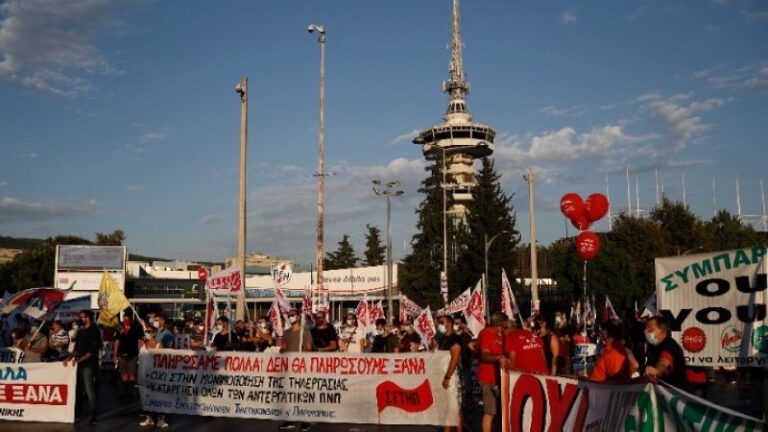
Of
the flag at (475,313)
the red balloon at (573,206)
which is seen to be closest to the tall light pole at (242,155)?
the flag at (475,313)

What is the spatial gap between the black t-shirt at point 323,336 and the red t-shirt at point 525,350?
4.16 m

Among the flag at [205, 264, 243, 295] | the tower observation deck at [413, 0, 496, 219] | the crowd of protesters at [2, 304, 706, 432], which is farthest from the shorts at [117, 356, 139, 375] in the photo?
the tower observation deck at [413, 0, 496, 219]

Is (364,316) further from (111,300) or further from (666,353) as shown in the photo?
(666,353)

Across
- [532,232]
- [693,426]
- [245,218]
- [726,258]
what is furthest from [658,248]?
[693,426]

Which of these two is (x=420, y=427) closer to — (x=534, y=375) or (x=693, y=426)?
(x=534, y=375)

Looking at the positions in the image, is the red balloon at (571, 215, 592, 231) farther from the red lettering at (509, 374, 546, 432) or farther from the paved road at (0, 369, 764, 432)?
the red lettering at (509, 374, 546, 432)

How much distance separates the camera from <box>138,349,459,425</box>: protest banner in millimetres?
10594

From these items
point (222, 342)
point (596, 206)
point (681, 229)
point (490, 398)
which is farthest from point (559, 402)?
point (681, 229)

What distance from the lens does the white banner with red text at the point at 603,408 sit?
17.1 ft

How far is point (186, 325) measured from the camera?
22859 mm

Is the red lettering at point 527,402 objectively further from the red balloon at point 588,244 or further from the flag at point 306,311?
the red balloon at point 588,244

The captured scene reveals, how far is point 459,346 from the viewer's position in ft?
33.2

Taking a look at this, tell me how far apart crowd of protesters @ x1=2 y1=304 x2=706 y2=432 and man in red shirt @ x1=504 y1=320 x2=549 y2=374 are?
0.04 feet

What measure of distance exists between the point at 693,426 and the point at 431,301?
59121 mm
